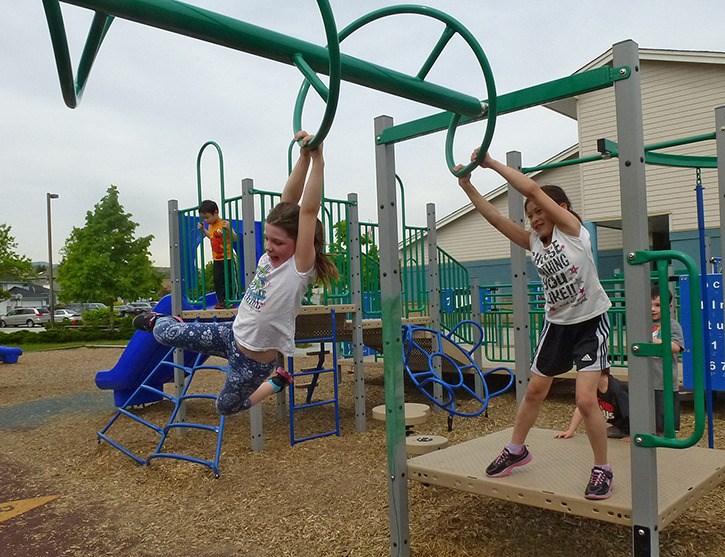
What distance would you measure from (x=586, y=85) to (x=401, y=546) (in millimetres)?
2285

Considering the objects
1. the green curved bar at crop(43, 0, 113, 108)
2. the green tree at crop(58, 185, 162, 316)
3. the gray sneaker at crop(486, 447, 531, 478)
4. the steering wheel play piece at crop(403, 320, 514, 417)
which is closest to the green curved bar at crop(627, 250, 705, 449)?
the gray sneaker at crop(486, 447, 531, 478)

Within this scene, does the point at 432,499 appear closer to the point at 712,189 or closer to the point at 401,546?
the point at 401,546

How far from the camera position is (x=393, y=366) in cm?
309

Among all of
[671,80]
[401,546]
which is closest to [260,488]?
[401,546]

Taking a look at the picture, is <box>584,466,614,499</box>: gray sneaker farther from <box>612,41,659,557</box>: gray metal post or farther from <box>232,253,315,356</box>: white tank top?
<box>232,253,315,356</box>: white tank top

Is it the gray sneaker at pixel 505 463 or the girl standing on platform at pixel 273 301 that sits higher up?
the girl standing on platform at pixel 273 301

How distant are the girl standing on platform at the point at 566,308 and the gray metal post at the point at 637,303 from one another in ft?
0.82

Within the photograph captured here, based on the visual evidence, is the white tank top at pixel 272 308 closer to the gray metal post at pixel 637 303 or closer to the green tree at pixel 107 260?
the gray metal post at pixel 637 303

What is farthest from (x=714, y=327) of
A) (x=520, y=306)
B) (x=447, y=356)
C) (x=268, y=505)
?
(x=268, y=505)

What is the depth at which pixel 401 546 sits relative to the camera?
3.06 m

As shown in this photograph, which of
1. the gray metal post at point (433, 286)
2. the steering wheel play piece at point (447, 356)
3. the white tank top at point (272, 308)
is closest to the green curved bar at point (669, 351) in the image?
the white tank top at point (272, 308)

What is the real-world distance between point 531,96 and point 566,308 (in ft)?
3.12

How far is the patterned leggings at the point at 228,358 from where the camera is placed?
9.97 feet

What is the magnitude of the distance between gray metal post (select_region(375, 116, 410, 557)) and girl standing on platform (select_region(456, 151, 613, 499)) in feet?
1.44
